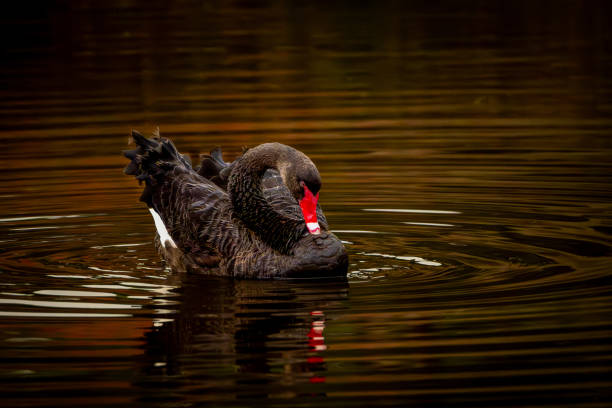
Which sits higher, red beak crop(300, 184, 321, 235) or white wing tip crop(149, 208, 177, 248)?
red beak crop(300, 184, 321, 235)

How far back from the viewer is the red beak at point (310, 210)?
1012cm

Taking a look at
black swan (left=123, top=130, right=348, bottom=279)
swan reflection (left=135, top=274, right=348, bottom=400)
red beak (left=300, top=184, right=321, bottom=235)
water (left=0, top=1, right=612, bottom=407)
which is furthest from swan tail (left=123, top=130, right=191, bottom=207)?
red beak (left=300, top=184, right=321, bottom=235)

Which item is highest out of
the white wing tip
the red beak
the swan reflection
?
the red beak

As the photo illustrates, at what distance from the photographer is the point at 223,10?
42.1m

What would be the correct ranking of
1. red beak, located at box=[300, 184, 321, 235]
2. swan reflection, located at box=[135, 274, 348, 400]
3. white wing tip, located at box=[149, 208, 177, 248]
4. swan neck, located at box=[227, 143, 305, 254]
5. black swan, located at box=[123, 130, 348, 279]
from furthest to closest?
1. white wing tip, located at box=[149, 208, 177, 248]
2. swan neck, located at box=[227, 143, 305, 254]
3. black swan, located at box=[123, 130, 348, 279]
4. red beak, located at box=[300, 184, 321, 235]
5. swan reflection, located at box=[135, 274, 348, 400]

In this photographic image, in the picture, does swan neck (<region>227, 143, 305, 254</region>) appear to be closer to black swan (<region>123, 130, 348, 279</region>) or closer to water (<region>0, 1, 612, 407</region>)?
black swan (<region>123, 130, 348, 279</region>)

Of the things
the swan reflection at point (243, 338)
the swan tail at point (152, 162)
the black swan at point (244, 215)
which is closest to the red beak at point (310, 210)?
the black swan at point (244, 215)

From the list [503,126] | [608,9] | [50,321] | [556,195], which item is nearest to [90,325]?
[50,321]

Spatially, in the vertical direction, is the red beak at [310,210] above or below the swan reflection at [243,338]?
above

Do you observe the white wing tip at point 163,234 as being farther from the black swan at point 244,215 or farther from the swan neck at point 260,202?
the swan neck at point 260,202

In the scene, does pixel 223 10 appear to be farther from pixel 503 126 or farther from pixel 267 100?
pixel 503 126

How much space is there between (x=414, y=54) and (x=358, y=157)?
1191 centimetres

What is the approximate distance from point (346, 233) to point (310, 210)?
2117mm

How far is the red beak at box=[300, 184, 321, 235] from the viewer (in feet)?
33.2
